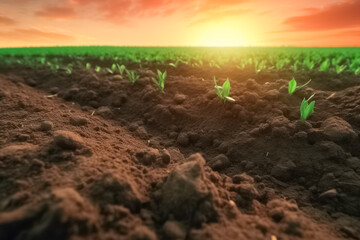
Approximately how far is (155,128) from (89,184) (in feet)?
5.00

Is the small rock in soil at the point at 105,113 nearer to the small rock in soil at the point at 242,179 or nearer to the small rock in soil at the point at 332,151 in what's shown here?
the small rock in soil at the point at 242,179

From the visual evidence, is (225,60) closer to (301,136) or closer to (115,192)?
(301,136)

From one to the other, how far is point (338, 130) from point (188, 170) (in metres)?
1.44

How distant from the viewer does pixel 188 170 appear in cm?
132

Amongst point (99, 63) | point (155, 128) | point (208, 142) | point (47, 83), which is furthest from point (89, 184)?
point (99, 63)

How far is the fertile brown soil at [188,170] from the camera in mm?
1089

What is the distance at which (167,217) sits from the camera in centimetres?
119

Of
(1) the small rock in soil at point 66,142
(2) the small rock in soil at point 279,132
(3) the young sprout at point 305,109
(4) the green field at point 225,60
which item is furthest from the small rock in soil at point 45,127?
(4) the green field at point 225,60

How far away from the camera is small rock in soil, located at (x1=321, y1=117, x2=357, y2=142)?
6.32ft

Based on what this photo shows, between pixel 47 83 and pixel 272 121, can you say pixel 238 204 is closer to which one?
pixel 272 121

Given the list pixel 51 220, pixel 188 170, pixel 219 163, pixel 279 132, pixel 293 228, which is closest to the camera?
pixel 51 220

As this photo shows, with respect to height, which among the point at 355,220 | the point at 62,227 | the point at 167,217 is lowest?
the point at 355,220

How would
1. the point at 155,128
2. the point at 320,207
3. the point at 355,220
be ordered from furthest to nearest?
the point at 155,128 < the point at 320,207 < the point at 355,220

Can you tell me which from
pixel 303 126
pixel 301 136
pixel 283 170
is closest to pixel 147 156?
pixel 283 170
